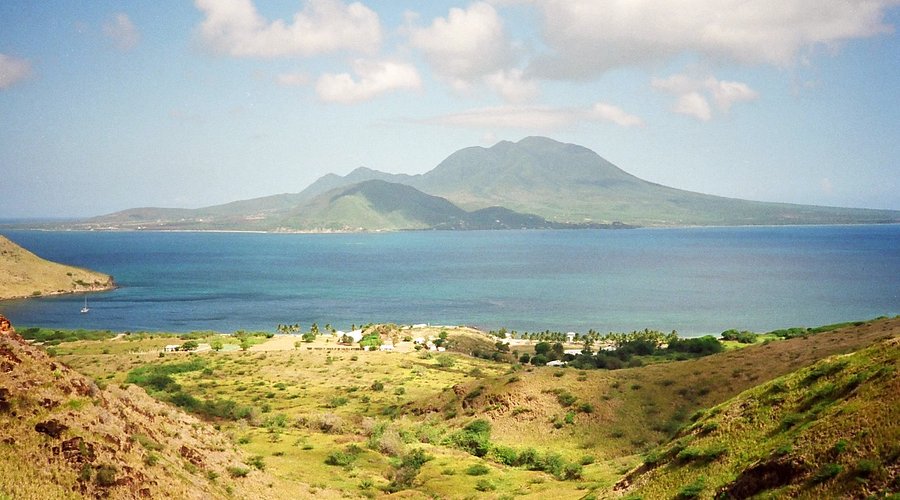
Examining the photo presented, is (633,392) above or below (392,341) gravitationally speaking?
above

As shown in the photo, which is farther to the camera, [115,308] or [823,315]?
[115,308]

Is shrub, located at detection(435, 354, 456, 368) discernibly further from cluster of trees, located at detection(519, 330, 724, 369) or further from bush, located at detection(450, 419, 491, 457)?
bush, located at detection(450, 419, 491, 457)

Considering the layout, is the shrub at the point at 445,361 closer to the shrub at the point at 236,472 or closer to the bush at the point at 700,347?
the bush at the point at 700,347

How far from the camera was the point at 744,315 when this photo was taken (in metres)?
132

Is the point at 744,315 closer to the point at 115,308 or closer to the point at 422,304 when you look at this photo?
the point at 422,304

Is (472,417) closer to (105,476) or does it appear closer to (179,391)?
(179,391)

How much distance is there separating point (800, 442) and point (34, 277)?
181841 millimetres

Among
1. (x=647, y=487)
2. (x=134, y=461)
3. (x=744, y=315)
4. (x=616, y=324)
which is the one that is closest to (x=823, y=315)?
(x=744, y=315)

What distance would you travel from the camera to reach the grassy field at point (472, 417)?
27219 mm

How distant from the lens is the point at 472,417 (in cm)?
4003

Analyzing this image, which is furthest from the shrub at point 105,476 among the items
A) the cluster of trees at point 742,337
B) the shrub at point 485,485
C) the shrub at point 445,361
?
the cluster of trees at point 742,337

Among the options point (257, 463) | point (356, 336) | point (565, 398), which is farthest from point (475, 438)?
point (356, 336)

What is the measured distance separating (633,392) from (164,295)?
491ft

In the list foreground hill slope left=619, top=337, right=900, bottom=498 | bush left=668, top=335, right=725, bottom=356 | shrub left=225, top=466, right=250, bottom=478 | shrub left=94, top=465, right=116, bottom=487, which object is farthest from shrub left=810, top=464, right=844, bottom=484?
bush left=668, top=335, right=725, bottom=356
